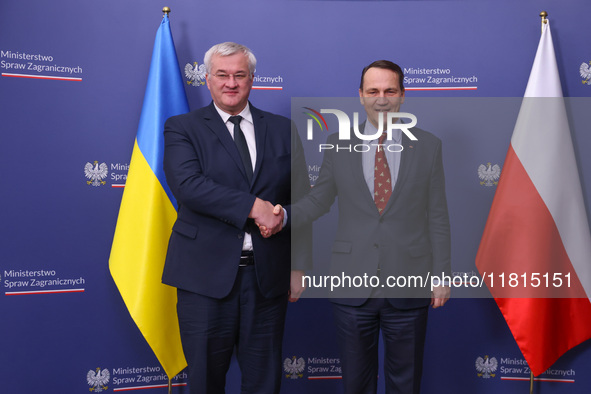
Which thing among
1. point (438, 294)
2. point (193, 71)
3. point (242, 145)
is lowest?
point (438, 294)

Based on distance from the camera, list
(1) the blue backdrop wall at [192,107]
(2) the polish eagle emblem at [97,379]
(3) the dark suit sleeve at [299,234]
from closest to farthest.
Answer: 1. (3) the dark suit sleeve at [299,234]
2. (1) the blue backdrop wall at [192,107]
3. (2) the polish eagle emblem at [97,379]

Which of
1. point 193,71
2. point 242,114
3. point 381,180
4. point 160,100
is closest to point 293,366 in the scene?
point 381,180

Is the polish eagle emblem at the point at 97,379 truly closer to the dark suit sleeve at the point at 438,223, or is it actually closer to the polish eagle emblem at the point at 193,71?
the polish eagle emblem at the point at 193,71

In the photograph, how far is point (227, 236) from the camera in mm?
1807

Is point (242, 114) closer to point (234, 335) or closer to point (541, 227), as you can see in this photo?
point (234, 335)

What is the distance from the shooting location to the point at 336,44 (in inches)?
104

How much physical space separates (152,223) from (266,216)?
2.87ft

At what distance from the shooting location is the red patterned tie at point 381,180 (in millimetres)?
1788

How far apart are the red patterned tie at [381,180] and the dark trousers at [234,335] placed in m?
0.54

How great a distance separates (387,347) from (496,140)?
1.33 m

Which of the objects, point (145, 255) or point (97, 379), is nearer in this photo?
point (145, 255)

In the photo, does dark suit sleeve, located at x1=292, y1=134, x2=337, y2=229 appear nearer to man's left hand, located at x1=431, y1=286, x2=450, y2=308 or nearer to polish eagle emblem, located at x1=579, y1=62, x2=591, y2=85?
man's left hand, located at x1=431, y1=286, x2=450, y2=308

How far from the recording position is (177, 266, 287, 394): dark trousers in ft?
5.94

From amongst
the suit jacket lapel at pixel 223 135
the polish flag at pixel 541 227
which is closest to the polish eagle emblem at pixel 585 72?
the polish flag at pixel 541 227
